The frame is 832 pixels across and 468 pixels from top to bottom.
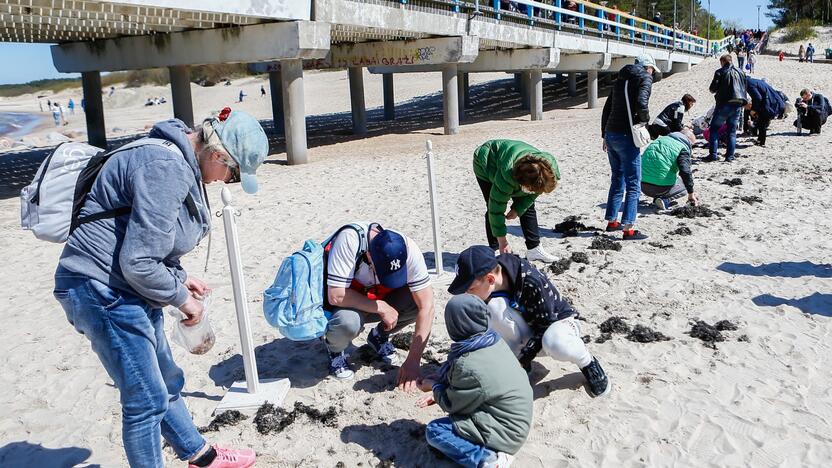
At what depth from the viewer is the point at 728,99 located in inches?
398

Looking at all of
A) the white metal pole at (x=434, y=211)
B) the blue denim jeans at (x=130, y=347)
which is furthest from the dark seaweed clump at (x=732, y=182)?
the blue denim jeans at (x=130, y=347)

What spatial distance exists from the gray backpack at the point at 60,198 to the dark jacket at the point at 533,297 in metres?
1.83

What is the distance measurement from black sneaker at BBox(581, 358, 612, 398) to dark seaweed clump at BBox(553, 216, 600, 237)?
3.38 metres

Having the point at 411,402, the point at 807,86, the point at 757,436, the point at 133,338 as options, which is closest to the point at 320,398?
the point at 411,402

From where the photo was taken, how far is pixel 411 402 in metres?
3.83

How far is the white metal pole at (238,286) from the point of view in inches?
139

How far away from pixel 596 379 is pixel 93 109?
1776 centimetres

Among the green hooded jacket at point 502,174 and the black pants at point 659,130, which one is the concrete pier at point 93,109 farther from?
the green hooded jacket at point 502,174

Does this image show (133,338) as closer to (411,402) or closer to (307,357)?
(411,402)

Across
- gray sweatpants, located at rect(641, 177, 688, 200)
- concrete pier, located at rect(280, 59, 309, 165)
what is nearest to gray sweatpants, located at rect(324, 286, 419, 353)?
gray sweatpants, located at rect(641, 177, 688, 200)

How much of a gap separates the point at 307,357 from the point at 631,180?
3665 mm

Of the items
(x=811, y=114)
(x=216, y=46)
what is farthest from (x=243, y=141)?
(x=811, y=114)

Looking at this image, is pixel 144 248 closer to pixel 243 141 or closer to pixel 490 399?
pixel 243 141

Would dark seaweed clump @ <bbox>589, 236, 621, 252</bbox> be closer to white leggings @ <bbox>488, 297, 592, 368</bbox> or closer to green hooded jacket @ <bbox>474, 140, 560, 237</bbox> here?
green hooded jacket @ <bbox>474, 140, 560, 237</bbox>
